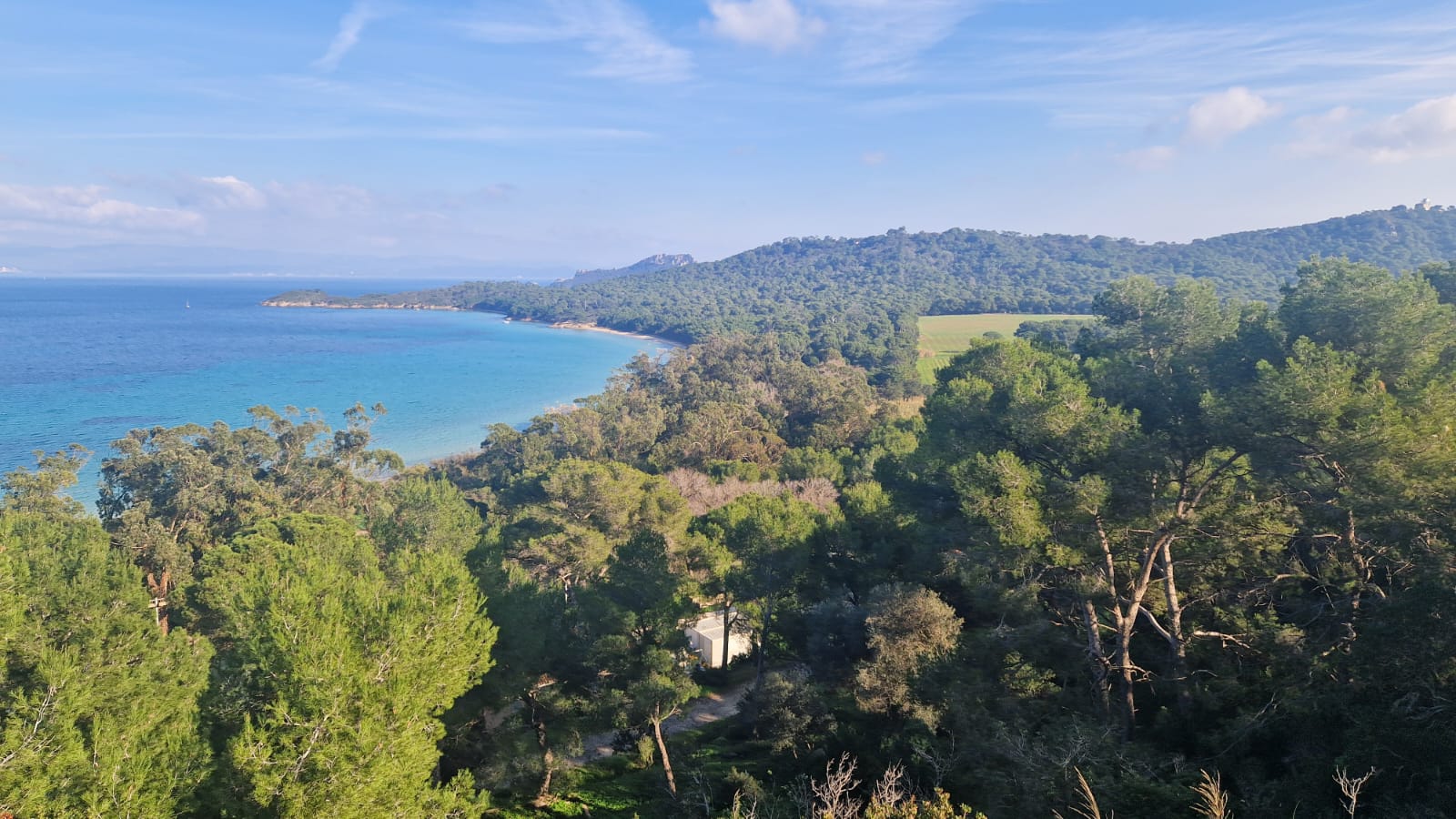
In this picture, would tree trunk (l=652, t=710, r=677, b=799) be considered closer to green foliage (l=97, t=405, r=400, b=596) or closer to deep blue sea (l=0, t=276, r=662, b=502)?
green foliage (l=97, t=405, r=400, b=596)

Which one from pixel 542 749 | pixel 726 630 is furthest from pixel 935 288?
pixel 542 749

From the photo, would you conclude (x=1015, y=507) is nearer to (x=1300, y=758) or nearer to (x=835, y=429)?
(x=1300, y=758)

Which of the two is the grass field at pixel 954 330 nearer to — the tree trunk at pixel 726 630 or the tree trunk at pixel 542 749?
the tree trunk at pixel 726 630

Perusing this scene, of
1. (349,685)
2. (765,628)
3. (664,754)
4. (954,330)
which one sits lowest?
(664,754)

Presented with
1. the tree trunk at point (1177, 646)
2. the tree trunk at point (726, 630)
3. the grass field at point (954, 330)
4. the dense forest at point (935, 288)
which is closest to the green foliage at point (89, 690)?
the tree trunk at point (726, 630)

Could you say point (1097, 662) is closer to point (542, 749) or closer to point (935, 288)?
point (542, 749)

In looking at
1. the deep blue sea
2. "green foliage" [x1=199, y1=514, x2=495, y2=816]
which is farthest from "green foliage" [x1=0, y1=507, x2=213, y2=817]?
the deep blue sea
